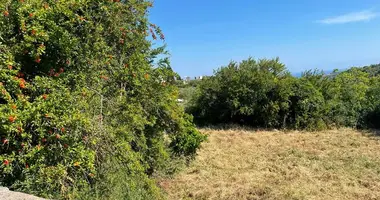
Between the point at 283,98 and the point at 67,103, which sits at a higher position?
the point at 283,98

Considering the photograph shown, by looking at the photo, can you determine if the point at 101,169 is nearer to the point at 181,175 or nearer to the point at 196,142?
the point at 181,175

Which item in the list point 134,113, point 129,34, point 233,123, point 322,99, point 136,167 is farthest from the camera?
point 233,123

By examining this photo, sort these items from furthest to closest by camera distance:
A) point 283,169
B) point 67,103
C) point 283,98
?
point 283,98 < point 283,169 < point 67,103

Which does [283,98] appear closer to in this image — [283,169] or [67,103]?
[283,169]

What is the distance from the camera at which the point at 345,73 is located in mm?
10109

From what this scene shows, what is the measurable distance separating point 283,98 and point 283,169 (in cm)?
387

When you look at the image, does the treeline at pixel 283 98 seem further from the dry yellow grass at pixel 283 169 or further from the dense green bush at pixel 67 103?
the dense green bush at pixel 67 103

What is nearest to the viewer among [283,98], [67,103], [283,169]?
[67,103]

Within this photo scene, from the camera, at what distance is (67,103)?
2.45 metres

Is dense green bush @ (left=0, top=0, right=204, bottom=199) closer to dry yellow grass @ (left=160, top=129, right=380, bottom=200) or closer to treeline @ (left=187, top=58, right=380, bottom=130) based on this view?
dry yellow grass @ (left=160, top=129, right=380, bottom=200)

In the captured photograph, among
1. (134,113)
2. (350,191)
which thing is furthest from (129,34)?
(350,191)

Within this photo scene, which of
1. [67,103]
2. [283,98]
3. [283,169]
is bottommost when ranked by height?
[283,169]

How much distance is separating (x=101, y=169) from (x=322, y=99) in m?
7.66

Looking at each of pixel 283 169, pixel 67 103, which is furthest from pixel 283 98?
pixel 67 103
